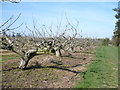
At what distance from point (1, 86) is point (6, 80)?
2.28ft

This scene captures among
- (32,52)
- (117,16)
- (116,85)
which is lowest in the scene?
(116,85)

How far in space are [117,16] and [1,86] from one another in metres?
44.7

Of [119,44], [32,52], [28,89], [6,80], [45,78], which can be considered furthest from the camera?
[119,44]

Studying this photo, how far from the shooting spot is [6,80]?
5.95 m

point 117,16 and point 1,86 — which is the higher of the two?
point 117,16

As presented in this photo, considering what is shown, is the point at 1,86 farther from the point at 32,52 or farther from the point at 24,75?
the point at 32,52

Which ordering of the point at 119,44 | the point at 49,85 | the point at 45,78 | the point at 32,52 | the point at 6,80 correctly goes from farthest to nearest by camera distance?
the point at 119,44 → the point at 32,52 → the point at 45,78 → the point at 6,80 → the point at 49,85

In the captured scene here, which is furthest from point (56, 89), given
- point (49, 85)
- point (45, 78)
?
point (45, 78)

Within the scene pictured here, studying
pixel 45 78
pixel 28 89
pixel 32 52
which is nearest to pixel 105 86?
pixel 45 78

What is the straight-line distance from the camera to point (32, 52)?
7.52 metres

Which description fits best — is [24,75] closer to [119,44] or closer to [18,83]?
[18,83]

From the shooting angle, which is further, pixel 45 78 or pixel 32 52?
pixel 32 52

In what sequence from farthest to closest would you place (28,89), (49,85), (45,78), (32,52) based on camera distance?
(32,52) < (45,78) < (49,85) < (28,89)

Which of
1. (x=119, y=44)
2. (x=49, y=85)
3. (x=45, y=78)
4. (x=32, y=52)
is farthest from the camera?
(x=119, y=44)
